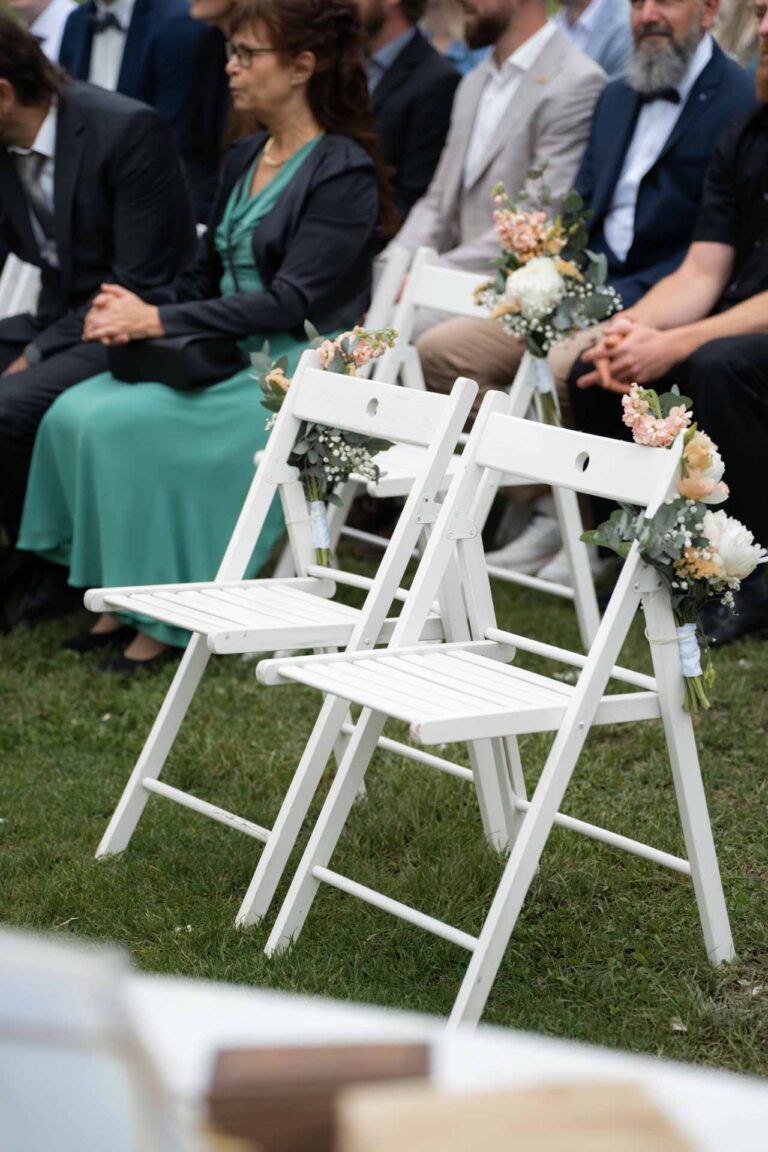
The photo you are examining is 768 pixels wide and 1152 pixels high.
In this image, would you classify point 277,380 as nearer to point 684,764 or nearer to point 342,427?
point 342,427

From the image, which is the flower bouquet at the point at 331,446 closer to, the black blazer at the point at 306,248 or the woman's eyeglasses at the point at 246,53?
the black blazer at the point at 306,248

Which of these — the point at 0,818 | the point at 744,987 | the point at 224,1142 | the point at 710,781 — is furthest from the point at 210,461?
the point at 224,1142

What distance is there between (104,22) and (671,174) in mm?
3165

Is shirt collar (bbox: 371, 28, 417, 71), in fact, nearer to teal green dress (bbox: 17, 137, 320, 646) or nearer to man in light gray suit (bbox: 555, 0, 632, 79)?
man in light gray suit (bbox: 555, 0, 632, 79)

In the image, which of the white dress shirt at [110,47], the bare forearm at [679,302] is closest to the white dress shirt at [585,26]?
the white dress shirt at [110,47]

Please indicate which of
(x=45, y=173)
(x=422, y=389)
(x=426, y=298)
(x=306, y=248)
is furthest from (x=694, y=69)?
(x=45, y=173)

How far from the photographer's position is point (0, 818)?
12.9 ft

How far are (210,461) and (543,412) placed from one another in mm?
1200

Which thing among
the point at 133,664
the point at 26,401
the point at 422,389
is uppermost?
the point at 422,389

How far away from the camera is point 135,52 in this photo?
7184 millimetres

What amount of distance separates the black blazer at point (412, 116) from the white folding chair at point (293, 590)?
3.28 m

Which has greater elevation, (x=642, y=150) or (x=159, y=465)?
(x=642, y=150)

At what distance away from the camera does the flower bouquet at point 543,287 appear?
16.0ft

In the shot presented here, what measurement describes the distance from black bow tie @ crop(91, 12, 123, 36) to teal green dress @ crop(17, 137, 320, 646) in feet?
7.48
